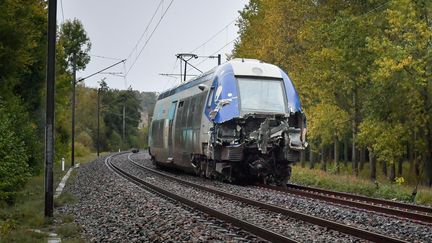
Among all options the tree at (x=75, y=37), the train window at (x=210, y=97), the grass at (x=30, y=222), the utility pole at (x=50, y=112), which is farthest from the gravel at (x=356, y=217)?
the tree at (x=75, y=37)

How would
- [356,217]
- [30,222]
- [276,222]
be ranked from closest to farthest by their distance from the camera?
[276,222] < [356,217] < [30,222]

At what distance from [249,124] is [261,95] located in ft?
3.73

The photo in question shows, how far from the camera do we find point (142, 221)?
39.7 feet

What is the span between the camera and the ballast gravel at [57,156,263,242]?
10.1m

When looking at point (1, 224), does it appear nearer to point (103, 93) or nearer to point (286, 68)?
point (286, 68)

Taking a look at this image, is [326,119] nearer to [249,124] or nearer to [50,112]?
[249,124]

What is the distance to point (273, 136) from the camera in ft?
63.6

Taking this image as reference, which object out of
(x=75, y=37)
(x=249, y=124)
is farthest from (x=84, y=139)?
(x=249, y=124)

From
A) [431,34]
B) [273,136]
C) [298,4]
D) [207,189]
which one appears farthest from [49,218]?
[298,4]

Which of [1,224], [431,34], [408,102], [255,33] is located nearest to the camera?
[1,224]

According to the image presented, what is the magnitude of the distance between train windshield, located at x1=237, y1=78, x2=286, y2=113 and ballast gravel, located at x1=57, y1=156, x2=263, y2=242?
14.9 ft

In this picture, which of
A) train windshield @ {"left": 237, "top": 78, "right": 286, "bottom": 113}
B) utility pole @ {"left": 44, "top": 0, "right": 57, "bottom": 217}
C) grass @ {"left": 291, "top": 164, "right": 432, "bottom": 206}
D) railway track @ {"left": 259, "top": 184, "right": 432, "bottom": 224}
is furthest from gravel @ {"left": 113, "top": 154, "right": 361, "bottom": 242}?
grass @ {"left": 291, "top": 164, "right": 432, "bottom": 206}

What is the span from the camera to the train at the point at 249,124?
19.4m

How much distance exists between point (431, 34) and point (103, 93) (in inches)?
3912
